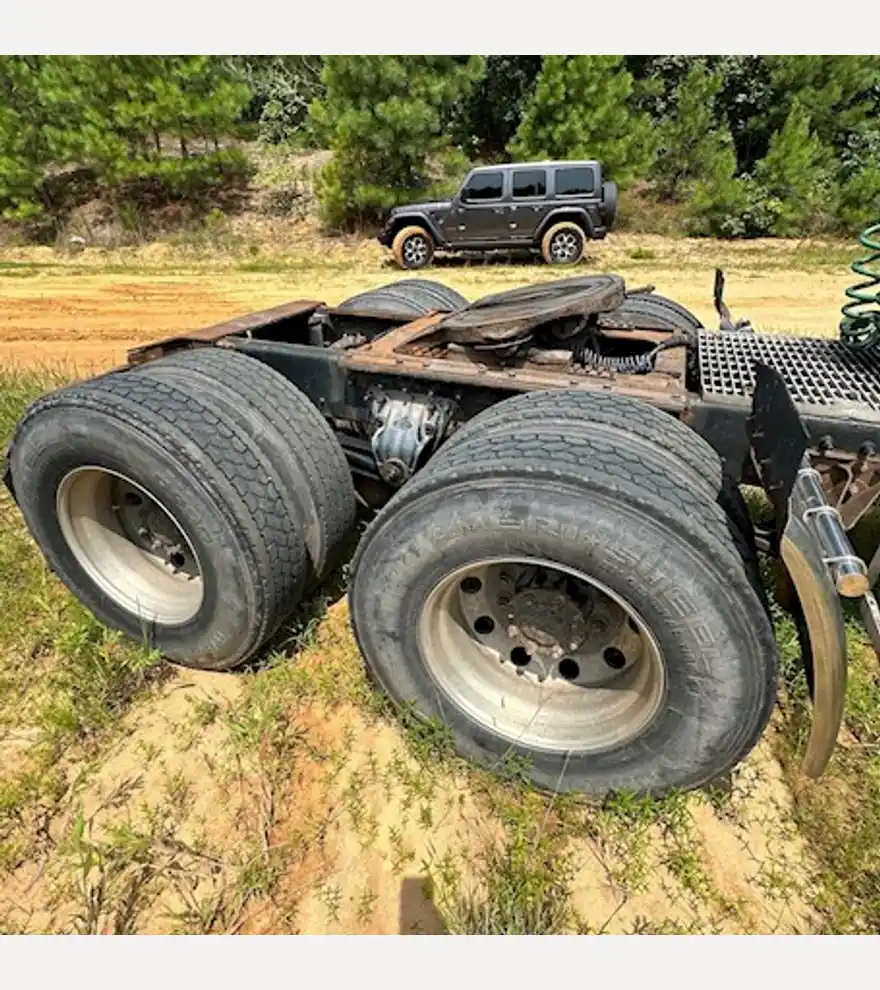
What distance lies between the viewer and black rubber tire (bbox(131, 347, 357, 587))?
2764mm

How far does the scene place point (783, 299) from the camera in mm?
10352

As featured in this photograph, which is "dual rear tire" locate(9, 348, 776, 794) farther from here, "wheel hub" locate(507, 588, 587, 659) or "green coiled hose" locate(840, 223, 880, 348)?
"green coiled hose" locate(840, 223, 880, 348)

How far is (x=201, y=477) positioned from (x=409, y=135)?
63.5ft

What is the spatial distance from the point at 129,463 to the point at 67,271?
43.2ft

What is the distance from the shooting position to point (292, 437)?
2854 millimetres

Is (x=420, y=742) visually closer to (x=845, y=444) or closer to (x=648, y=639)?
(x=648, y=639)

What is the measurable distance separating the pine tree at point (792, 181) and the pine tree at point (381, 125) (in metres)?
9.01

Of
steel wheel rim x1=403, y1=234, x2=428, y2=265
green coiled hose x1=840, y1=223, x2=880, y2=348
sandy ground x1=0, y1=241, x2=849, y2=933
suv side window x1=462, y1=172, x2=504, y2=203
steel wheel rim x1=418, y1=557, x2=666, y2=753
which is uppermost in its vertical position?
green coiled hose x1=840, y1=223, x2=880, y2=348

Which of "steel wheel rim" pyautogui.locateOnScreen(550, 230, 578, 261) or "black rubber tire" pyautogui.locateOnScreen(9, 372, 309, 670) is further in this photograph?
"steel wheel rim" pyautogui.locateOnScreen(550, 230, 578, 261)

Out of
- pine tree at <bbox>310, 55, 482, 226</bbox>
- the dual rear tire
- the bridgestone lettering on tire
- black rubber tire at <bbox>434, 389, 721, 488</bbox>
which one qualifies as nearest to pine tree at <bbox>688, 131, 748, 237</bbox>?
pine tree at <bbox>310, 55, 482, 226</bbox>

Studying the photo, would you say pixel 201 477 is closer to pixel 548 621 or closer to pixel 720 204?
pixel 548 621

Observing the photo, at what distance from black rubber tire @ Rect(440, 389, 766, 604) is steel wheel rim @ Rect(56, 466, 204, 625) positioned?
1438 millimetres

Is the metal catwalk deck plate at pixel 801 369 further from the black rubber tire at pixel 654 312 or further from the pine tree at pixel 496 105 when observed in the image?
the pine tree at pixel 496 105

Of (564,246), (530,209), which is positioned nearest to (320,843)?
(530,209)
